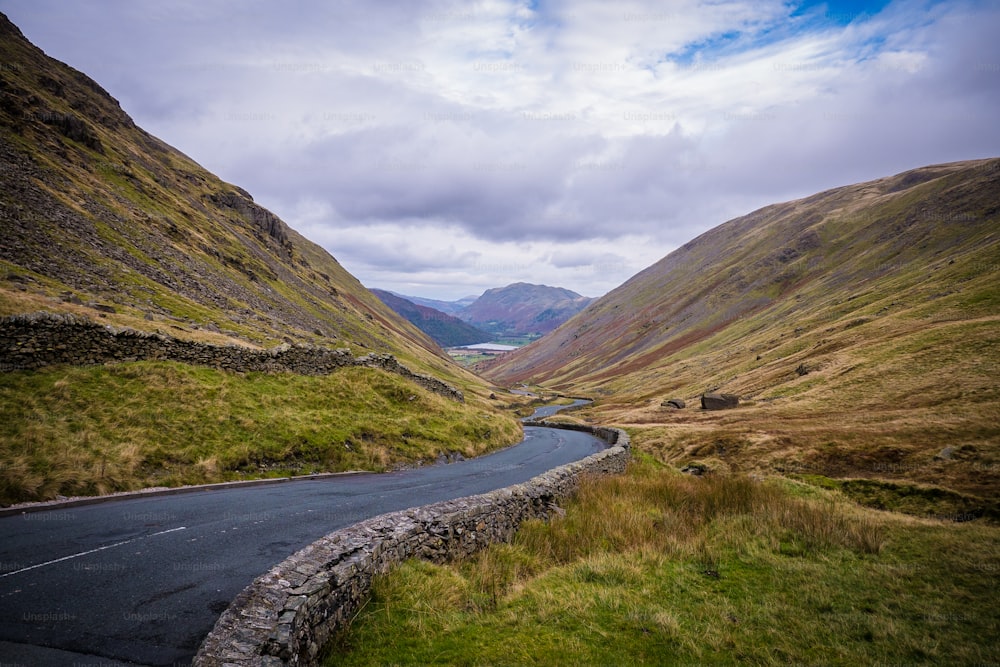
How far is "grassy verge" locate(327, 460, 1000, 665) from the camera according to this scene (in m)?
6.47

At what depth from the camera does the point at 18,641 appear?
569 centimetres

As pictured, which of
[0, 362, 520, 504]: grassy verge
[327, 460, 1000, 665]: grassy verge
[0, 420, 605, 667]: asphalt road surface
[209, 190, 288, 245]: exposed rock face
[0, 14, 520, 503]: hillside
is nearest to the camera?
[0, 420, 605, 667]: asphalt road surface

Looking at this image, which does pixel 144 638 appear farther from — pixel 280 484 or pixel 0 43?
pixel 0 43

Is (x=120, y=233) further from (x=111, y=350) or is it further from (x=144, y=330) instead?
(x=111, y=350)

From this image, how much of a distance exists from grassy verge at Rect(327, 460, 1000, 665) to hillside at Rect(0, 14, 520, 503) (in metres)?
11.3

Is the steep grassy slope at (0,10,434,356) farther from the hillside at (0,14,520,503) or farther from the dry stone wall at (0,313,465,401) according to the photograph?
the dry stone wall at (0,313,465,401)

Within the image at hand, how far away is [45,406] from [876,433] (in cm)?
3791

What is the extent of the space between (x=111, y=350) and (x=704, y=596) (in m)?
22.3

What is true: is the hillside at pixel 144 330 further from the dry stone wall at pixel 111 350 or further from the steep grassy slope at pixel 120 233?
the dry stone wall at pixel 111 350

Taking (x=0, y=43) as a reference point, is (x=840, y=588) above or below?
below

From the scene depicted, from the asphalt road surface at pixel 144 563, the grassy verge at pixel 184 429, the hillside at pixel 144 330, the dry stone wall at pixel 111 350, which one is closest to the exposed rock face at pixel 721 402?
the hillside at pixel 144 330

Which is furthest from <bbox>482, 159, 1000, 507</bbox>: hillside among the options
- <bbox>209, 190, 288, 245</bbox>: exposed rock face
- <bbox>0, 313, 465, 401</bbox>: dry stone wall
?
<bbox>209, 190, 288, 245</bbox>: exposed rock face

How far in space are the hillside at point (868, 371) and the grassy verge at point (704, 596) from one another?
969 centimetres

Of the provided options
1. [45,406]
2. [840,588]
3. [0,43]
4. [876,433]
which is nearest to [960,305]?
[876,433]
